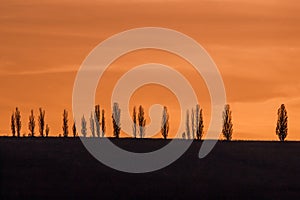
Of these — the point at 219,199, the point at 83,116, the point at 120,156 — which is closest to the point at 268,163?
the point at 120,156

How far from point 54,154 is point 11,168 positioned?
900 cm

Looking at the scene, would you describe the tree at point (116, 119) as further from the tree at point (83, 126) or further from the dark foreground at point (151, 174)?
the dark foreground at point (151, 174)

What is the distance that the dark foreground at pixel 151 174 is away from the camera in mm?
→ 84562

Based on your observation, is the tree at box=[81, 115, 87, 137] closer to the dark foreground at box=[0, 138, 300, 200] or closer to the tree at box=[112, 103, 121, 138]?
the tree at box=[112, 103, 121, 138]

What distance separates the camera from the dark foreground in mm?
84562

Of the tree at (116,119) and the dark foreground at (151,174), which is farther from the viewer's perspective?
the tree at (116,119)

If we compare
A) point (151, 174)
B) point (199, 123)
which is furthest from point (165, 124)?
point (151, 174)

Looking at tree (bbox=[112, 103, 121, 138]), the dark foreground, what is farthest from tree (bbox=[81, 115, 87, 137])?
the dark foreground

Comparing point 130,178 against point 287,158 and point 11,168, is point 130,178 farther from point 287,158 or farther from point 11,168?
point 287,158

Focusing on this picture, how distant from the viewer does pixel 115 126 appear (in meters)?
137

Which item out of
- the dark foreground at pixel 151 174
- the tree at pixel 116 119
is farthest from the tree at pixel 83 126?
the dark foreground at pixel 151 174

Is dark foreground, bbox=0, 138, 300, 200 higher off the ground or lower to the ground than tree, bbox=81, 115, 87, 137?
lower

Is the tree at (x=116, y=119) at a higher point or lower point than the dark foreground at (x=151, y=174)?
higher

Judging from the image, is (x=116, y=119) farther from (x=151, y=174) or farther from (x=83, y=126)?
(x=151, y=174)
